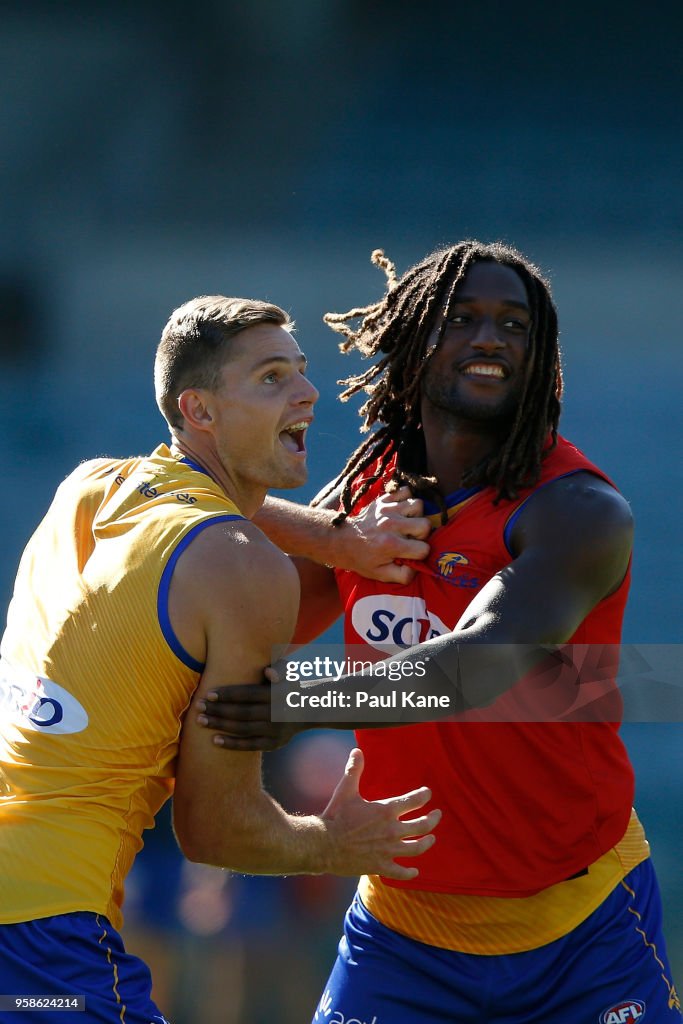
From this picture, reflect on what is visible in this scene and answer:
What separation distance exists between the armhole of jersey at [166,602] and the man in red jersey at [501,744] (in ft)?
1.84

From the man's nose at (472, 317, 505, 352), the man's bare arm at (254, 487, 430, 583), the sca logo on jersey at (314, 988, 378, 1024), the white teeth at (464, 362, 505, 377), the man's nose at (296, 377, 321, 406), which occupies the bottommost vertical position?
the sca logo on jersey at (314, 988, 378, 1024)

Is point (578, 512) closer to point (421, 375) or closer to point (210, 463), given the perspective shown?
point (421, 375)

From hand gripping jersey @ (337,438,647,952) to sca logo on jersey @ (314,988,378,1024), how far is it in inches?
9.0

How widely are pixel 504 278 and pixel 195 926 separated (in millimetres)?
2928

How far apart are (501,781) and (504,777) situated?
0.04ft

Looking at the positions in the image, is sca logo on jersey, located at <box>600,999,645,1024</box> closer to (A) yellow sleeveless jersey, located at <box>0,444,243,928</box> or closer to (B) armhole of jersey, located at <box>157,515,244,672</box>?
(A) yellow sleeveless jersey, located at <box>0,444,243,928</box>

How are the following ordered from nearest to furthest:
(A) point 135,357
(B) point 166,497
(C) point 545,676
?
(B) point 166,497, (C) point 545,676, (A) point 135,357

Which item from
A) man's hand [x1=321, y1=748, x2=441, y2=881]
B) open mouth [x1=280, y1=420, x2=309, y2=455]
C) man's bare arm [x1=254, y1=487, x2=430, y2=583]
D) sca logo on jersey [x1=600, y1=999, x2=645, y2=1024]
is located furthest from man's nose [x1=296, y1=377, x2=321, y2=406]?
sca logo on jersey [x1=600, y1=999, x2=645, y2=1024]

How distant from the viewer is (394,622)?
2994 mm

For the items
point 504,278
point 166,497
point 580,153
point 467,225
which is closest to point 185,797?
point 166,497

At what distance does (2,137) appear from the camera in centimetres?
771

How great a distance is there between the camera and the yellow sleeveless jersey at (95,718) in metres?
2.23

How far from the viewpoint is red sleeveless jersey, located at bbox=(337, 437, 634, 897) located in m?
2.84

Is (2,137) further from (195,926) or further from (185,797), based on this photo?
(185,797)
